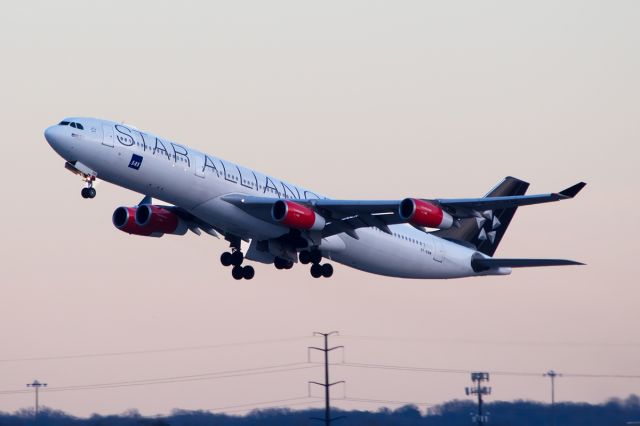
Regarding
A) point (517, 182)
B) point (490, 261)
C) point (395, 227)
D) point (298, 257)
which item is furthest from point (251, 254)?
point (517, 182)

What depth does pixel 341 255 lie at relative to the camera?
214ft

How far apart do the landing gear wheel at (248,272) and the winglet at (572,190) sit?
1773 centimetres

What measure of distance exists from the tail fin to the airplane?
2.72 metres

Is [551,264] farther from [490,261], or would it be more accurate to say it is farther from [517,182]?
[517,182]

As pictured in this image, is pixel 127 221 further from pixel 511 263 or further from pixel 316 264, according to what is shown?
Answer: pixel 511 263

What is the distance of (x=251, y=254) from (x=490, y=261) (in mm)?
13508

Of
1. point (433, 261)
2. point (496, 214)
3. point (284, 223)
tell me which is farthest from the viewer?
point (496, 214)

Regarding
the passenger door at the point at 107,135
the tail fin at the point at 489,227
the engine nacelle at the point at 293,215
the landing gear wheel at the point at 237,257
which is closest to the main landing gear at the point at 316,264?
the engine nacelle at the point at 293,215

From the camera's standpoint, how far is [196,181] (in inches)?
2304

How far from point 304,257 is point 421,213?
7.50 metres

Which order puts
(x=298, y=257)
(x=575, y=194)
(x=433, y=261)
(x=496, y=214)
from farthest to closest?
(x=496, y=214)
(x=433, y=261)
(x=298, y=257)
(x=575, y=194)

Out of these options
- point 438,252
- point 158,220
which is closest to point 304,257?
point 158,220

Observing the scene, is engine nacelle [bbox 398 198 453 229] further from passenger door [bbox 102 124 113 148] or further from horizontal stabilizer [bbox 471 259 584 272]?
passenger door [bbox 102 124 113 148]

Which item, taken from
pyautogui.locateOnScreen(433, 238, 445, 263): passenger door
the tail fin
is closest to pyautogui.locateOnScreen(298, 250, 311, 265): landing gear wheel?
pyautogui.locateOnScreen(433, 238, 445, 263): passenger door
